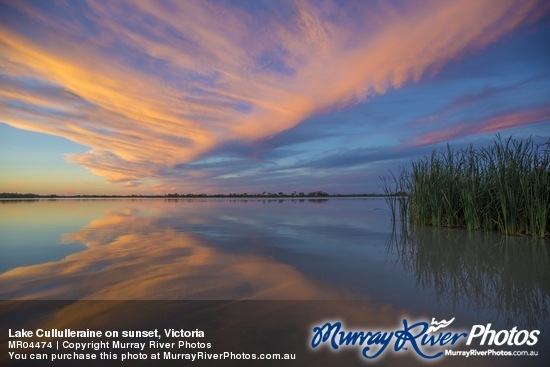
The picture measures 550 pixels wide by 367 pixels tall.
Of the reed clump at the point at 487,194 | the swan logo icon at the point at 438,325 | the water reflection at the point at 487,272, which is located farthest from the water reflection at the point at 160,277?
the reed clump at the point at 487,194

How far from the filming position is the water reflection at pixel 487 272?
2783mm

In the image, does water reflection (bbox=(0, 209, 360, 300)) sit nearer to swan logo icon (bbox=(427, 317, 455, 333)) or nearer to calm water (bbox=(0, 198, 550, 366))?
calm water (bbox=(0, 198, 550, 366))

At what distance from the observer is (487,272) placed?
399cm

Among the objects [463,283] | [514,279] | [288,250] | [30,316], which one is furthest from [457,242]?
[30,316]

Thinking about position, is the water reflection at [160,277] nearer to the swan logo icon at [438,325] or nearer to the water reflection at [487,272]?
the swan logo icon at [438,325]

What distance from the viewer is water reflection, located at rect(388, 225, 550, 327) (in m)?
2.78

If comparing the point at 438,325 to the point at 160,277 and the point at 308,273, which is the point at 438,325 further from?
the point at 160,277

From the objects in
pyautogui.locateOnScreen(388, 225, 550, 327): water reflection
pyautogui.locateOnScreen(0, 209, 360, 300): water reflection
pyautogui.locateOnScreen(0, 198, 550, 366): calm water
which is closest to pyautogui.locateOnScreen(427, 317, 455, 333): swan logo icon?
pyautogui.locateOnScreen(0, 198, 550, 366): calm water

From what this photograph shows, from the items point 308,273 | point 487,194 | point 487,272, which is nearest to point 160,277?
point 308,273

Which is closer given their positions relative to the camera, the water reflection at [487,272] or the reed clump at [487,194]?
the water reflection at [487,272]

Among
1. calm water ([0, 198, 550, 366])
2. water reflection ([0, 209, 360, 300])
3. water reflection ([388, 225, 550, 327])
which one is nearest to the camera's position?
water reflection ([388, 225, 550, 327])

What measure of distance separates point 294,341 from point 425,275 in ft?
8.73

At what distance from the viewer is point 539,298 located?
2.99 m

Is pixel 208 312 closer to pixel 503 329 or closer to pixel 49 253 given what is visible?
pixel 503 329
